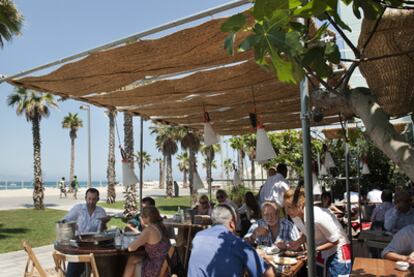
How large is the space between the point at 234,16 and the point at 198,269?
1.81 meters

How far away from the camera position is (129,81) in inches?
193

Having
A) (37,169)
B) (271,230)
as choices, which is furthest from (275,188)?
(37,169)

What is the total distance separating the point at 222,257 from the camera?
251cm

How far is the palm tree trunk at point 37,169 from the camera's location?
794 inches

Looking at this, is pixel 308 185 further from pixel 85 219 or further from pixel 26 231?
pixel 26 231

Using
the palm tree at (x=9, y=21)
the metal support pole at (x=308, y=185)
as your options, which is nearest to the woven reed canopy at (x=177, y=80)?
the metal support pole at (x=308, y=185)

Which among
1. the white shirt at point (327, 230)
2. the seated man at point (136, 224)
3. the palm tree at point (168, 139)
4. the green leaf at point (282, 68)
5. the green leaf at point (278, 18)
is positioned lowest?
the seated man at point (136, 224)

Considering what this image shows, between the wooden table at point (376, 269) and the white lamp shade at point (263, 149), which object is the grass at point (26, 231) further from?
the wooden table at point (376, 269)

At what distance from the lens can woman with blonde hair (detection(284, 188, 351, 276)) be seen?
3.44 metres

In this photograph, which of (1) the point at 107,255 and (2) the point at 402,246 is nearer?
(2) the point at 402,246

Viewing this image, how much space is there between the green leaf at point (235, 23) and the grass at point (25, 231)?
945 centimetres

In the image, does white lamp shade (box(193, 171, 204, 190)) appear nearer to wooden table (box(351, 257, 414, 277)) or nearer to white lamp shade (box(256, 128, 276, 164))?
white lamp shade (box(256, 128, 276, 164))

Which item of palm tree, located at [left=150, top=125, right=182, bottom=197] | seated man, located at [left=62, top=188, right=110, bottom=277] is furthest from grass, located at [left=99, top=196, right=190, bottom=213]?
palm tree, located at [left=150, top=125, right=182, bottom=197]

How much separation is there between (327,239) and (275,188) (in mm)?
2904
